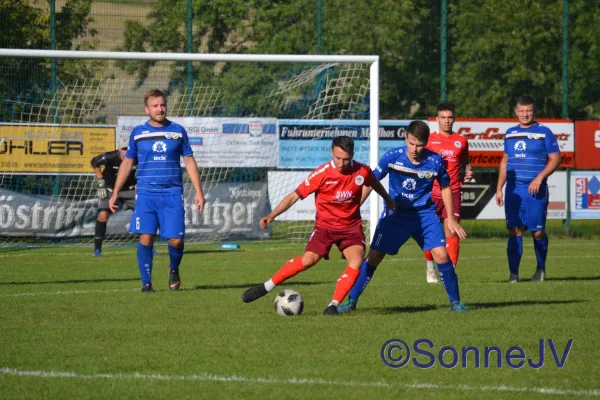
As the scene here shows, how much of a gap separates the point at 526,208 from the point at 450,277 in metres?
3.42

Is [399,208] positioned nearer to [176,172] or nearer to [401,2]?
[176,172]

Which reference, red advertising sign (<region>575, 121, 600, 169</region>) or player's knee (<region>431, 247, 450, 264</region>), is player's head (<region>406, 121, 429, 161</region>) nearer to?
player's knee (<region>431, 247, 450, 264</region>)

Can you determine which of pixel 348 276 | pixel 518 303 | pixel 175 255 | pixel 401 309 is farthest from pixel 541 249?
pixel 175 255

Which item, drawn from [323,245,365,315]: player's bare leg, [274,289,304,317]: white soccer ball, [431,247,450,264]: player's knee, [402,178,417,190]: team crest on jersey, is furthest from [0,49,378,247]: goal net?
[274,289,304,317]: white soccer ball

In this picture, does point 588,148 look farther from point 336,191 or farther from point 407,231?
point 336,191

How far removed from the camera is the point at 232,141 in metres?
18.5

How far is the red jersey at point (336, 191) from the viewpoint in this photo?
8.89 metres

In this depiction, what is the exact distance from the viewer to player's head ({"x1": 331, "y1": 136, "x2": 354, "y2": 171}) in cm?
877

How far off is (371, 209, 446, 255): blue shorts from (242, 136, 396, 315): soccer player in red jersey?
214mm

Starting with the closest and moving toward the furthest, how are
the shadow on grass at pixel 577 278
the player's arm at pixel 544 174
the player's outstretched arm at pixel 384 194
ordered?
the player's outstretched arm at pixel 384 194 → the player's arm at pixel 544 174 → the shadow on grass at pixel 577 278

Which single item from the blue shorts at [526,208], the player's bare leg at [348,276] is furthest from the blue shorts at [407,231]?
the blue shorts at [526,208]

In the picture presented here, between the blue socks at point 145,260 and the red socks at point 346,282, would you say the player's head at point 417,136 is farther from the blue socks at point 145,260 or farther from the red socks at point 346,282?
the blue socks at point 145,260

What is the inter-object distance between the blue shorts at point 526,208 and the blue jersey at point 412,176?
10.5 feet

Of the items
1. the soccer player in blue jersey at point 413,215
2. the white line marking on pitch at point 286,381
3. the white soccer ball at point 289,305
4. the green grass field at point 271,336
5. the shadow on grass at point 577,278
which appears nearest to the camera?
the white line marking on pitch at point 286,381
